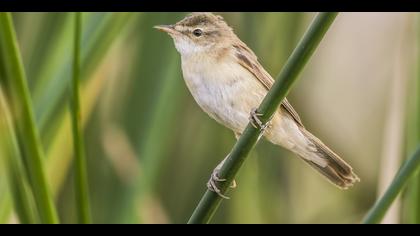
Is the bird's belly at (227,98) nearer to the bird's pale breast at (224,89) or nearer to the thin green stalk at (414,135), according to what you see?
the bird's pale breast at (224,89)

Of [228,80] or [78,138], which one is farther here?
[228,80]

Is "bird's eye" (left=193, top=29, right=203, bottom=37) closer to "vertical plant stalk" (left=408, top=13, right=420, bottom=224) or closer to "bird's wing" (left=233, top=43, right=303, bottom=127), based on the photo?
"bird's wing" (left=233, top=43, right=303, bottom=127)

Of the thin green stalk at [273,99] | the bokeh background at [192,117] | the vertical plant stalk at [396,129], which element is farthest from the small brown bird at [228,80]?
the thin green stalk at [273,99]

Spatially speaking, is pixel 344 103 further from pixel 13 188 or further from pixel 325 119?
pixel 13 188

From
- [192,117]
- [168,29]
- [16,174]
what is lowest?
[192,117]

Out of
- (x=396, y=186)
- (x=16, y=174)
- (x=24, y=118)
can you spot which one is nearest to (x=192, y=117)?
(x=16, y=174)

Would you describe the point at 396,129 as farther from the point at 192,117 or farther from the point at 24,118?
the point at 24,118

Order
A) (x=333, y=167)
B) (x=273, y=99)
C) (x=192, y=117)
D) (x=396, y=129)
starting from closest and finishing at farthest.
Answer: (x=273, y=99) → (x=333, y=167) → (x=396, y=129) → (x=192, y=117)
